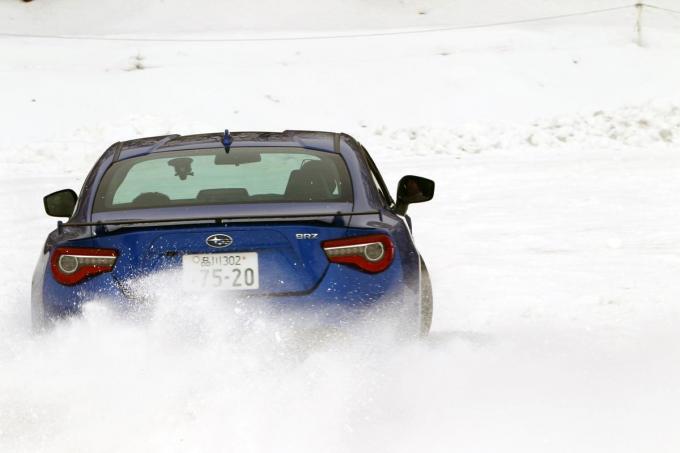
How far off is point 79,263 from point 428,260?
550 cm

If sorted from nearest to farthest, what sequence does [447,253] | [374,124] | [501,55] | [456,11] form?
[447,253]
[374,124]
[501,55]
[456,11]

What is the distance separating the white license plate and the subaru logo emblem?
0.03 metres

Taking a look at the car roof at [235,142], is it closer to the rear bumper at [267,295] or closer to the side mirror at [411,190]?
the side mirror at [411,190]

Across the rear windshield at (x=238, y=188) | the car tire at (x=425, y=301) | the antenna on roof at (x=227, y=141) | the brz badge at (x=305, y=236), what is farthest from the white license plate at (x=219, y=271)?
the antenna on roof at (x=227, y=141)

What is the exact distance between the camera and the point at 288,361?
4695 mm

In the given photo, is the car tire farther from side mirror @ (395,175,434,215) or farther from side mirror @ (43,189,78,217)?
side mirror @ (43,189,78,217)

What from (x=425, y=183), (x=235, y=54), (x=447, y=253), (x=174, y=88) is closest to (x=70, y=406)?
(x=425, y=183)

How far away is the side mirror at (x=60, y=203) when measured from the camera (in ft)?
19.3

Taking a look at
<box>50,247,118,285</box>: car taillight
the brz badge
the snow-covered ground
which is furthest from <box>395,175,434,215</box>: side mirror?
<box>50,247,118,285</box>: car taillight

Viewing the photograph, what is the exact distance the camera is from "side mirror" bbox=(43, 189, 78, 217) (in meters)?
5.89

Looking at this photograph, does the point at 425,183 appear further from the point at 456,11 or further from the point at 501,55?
the point at 456,11

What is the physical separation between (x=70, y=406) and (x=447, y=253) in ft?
19.9

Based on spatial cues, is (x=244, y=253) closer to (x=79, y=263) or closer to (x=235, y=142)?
(x=79, y=263)

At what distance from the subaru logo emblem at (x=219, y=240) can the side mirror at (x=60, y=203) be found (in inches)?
55.7
